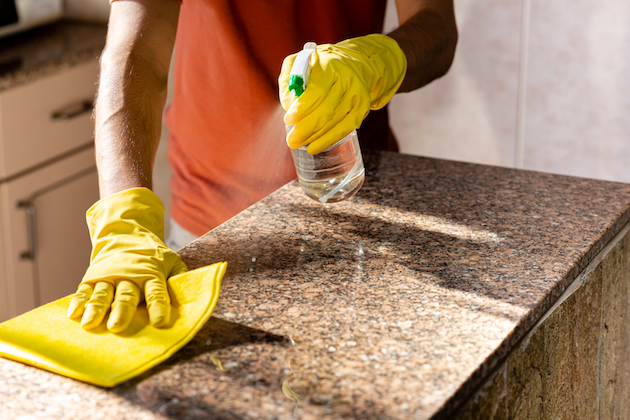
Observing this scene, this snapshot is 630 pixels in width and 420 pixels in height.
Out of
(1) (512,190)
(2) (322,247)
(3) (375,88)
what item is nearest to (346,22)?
(3) (375,88)

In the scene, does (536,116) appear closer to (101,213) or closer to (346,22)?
(346,22)

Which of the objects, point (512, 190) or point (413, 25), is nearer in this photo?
point (512, 190)

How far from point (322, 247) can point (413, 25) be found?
1.81ft

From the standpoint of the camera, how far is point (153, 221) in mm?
892

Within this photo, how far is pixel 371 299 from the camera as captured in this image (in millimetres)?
751

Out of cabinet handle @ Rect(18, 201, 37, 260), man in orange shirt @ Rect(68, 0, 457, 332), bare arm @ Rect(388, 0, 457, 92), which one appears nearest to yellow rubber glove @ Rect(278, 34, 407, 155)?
man in orange shirt @ Rect(68, 0, 457, 332)

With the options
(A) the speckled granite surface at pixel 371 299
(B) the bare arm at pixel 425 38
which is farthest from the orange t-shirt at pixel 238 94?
(A) the speckled granite surface at pixel 371 299

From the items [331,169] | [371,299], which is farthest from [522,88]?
[371,299]

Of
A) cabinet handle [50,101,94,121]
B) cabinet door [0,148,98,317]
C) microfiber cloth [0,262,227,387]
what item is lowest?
cabinet door [0,148,98,317]

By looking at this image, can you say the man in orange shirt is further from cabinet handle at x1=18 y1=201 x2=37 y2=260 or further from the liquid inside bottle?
cabinet handle at x1=18 y1=201 x2=37 y2=260

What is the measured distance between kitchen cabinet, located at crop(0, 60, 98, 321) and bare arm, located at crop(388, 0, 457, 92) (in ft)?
3.73

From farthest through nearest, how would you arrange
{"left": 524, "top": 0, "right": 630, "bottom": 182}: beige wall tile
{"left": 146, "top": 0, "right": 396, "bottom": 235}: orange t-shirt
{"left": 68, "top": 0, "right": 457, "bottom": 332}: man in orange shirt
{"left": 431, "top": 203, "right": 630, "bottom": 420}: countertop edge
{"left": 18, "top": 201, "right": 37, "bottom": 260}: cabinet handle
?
{"left": 18, "top": 201, "right": 37, "bottom": 260}: cabinet handle, {"left": 524, "top": 0, "right": 630, "bottom": 182}: beige wall tile, {"left": 146, "top": 0, "right": 396, "bottom": 235}: orange t-shirt, {"left": 68, "top": 0, "right": 457, "bottom": 332}: man in orange shirt, {"left": 431, "top": 203, "right": 630, "bottom": 420}: countertop edge

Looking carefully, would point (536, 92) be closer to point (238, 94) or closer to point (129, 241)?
point (238, 94)

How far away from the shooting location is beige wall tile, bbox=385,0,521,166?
196cm
